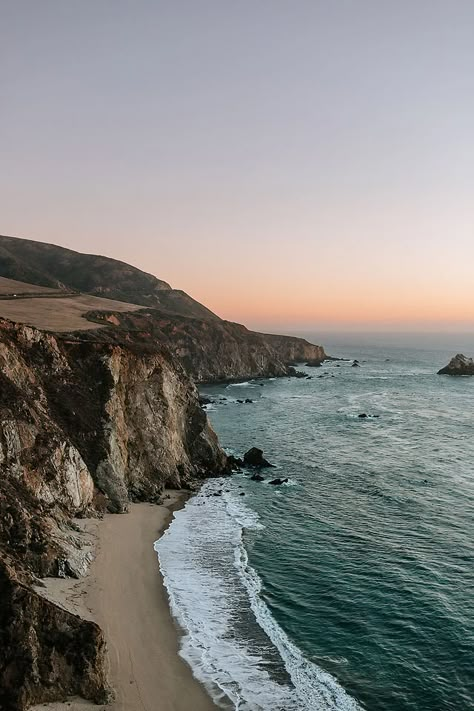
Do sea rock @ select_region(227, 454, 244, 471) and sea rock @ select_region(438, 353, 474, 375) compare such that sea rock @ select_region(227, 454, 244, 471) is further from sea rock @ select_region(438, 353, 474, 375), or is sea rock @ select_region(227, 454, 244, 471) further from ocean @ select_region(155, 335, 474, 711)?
sea rock @ select_region(438, 353, 474, 375)

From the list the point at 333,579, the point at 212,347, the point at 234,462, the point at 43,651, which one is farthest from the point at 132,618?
the point at 212,347

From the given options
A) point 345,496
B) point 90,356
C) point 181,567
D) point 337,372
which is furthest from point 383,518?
point 337,372

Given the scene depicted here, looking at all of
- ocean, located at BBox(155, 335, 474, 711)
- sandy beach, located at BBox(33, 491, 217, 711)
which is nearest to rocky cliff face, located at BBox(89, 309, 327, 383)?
ocean, located at BBox(155, 335, 474, 711)

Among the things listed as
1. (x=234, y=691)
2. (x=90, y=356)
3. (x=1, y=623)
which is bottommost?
(x=234, y=691)

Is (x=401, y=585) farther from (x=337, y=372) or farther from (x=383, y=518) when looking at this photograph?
(x=337, y=372)

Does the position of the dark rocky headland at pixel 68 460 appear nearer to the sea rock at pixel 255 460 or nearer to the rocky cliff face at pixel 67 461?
the rocky cliff face at pixel 67 461
